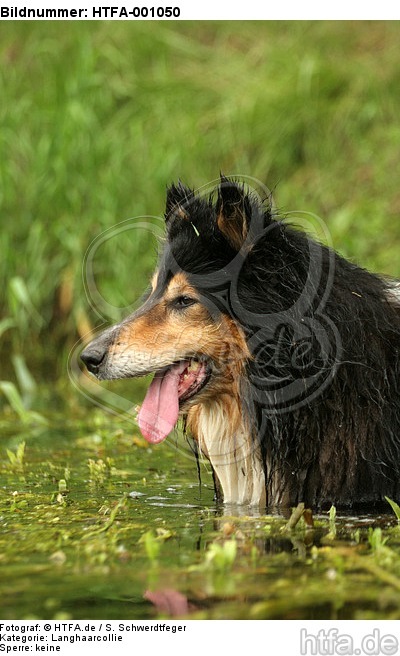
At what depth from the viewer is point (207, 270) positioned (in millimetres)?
5020

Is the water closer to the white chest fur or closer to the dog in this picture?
the white chest fur

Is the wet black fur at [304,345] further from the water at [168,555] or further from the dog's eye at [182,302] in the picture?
the water at [168,555]

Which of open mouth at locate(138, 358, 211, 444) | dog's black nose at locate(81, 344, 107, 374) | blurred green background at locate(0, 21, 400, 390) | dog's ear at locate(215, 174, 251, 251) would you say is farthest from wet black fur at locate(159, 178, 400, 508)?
blurred green background at locate(0, 21, 400, 390)

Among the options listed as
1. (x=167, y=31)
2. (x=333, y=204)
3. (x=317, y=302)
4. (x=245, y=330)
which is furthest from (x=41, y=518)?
(x=167, y=31)

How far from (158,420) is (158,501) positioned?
47 centimetres

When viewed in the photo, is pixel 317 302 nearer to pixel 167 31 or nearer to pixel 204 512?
pixel 204 512

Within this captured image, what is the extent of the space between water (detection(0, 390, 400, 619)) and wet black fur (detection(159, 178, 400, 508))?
10.3 inches

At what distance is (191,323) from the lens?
A: 5020mm

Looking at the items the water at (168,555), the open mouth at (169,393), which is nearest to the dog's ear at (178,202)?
the open mouth at (169,393)

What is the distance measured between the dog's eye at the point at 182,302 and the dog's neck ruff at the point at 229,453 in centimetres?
50

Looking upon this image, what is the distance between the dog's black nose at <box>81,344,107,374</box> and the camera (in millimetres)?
5074

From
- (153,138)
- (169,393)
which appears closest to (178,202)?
(169,393)

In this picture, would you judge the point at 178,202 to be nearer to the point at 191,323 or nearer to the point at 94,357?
the point at 191,323
